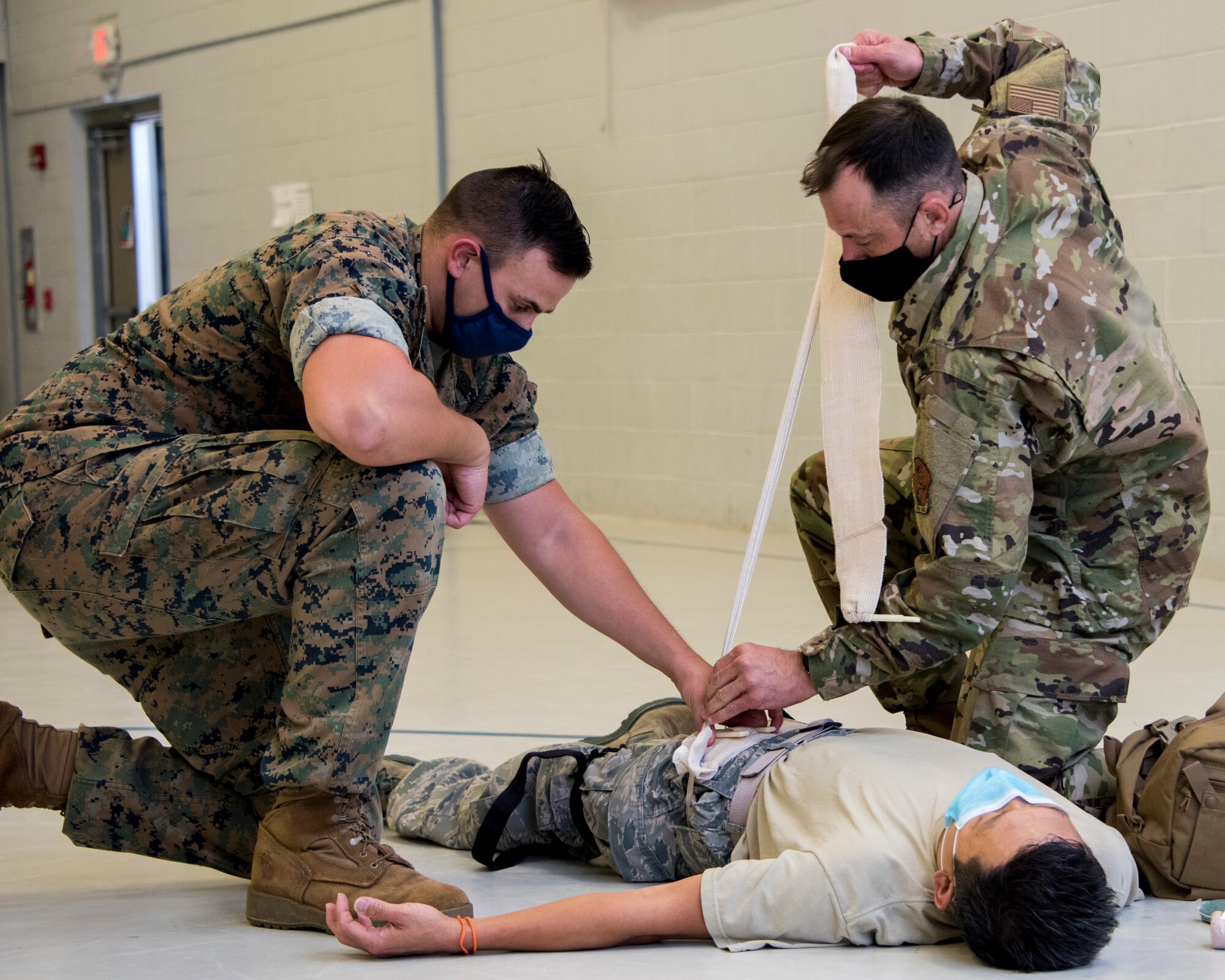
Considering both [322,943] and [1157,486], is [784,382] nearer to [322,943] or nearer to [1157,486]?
[1157,486]

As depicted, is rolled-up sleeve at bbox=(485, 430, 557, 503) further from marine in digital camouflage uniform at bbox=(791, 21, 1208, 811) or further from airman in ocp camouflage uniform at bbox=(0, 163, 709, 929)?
marine in digital camouflage uniform at bbox=(791, 21, 1208, 811)

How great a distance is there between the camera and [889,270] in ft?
6.72

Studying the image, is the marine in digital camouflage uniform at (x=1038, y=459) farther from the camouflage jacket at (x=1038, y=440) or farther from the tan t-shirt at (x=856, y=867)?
the tan t-shirt at (x=856, y=867)

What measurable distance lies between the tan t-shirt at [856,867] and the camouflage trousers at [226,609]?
0.53 meters

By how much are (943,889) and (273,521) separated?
0.96 meters

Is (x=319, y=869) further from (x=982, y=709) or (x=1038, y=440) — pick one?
(x=1038, y=440)

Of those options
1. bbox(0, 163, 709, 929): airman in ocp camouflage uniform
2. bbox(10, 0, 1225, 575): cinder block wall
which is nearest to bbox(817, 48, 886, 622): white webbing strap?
bbox(0, 163, 709, 929): airman in ocp camouflage uniform

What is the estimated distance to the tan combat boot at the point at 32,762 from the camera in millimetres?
2021

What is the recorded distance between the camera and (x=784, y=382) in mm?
5828

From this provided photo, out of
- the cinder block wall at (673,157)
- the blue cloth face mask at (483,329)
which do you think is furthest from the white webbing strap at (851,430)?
the cinder block wall at (673,157)

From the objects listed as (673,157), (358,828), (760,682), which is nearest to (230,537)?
(358,828)

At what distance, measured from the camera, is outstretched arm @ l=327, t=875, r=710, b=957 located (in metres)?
1.72

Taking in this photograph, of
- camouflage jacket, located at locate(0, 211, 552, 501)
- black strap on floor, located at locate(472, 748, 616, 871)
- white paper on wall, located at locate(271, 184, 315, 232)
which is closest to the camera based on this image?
camouflage jacket, located at locate(0, 211, 552, 501)

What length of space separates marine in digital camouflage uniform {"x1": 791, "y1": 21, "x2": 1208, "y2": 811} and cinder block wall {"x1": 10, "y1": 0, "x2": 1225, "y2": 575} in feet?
8.34
